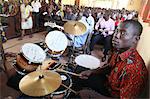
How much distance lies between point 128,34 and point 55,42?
143 cm

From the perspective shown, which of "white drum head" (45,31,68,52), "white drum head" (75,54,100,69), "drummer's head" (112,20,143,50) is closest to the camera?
"drummer's head" (112,20,143,50)

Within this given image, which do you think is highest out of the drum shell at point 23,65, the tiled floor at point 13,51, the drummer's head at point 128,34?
the drummer's head at point 128,34

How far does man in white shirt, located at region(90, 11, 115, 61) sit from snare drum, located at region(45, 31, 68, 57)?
1.95 meters

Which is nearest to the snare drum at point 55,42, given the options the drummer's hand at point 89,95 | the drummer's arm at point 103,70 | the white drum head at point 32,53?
the white drum head at point 32,53

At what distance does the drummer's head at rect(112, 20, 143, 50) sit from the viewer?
1449mm

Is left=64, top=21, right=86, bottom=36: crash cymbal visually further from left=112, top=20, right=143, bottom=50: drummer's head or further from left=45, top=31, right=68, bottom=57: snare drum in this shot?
left=112, top=20, right=143, bottom=50: drummer's head

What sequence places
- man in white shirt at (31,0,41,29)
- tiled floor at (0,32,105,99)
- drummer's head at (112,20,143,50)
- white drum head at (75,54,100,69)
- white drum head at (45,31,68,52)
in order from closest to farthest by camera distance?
1. drummer's head at (112,20,143,50)
2. white drum head at (75,54,100,69)
3. tiled floor at (0,32,105,99)
4. white drum head at (45,31,68,52)
5. man in white shirt at (31,0,41,29)

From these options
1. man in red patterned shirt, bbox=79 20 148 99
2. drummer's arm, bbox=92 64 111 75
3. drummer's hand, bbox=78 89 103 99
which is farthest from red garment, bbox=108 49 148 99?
drummer's arm, bbox=92 64 111 75

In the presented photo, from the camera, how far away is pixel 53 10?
6395 millimetres

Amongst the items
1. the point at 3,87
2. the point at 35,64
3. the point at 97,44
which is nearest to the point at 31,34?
the point at 97,44

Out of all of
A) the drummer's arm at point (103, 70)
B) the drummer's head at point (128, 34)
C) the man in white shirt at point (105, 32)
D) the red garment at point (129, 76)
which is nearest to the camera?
the red garment at point (129, 76)

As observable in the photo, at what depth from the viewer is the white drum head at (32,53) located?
1945mm

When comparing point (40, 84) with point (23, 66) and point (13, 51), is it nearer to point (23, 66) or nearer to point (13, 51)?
point (23, 66)

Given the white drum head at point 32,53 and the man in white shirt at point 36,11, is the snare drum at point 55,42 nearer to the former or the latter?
the white drum head at point 32,53
